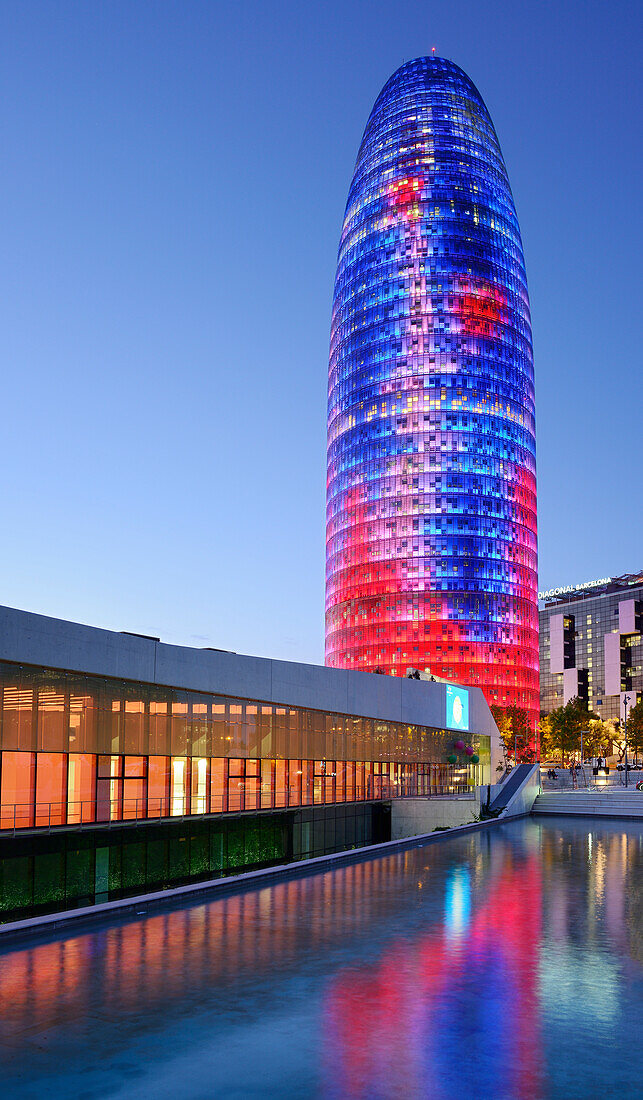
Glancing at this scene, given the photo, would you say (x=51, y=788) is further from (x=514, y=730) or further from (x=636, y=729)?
(x=636, y=729)

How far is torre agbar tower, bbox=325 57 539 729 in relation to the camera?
16775 centimetres

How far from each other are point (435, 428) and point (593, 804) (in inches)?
4374

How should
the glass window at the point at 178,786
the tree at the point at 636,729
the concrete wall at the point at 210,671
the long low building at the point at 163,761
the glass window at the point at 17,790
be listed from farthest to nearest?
1. the tree at the point at 636,729
2. the glass window at the point at 178,786
3. the long low building at the point at 163,761
4. the concrete wall at the point at 210,671
5. the glass window at the point at 17,790

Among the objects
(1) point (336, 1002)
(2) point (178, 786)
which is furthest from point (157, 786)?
(1) point (336, 1002)

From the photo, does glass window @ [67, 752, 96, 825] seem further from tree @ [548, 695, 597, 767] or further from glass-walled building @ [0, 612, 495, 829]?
tree @ [548, 695, 597, 767]

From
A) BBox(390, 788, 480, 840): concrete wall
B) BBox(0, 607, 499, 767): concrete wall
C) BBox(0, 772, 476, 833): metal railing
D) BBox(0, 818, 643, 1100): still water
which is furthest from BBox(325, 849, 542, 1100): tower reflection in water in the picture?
BBox(390, 788, 480, 840): concrete wall

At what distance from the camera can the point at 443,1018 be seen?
44.7 ft

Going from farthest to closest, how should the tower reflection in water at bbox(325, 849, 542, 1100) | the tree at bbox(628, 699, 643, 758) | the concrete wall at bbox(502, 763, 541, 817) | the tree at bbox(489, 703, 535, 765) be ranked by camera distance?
the tree at bbox(489, 703, 535, 765), the tree at bbox(628, 699, 643, 758), the concrete wall at bbox(502, 763, 541, 817), the tower reflection in water at bbox(325, 849, 542, 1100)

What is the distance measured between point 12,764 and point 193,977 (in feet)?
57.3

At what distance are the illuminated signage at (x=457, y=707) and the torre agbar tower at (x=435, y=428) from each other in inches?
3420

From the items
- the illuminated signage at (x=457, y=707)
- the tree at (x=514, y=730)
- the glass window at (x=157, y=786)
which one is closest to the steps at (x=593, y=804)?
the illuminated signage at (x=457, y=707)

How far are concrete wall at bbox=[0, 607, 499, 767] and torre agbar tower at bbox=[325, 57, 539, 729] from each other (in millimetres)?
97377

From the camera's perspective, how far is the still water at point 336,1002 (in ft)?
36.9

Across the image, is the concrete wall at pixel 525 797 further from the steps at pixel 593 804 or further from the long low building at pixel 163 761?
the long low building at pixel 163 761
